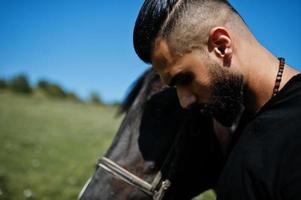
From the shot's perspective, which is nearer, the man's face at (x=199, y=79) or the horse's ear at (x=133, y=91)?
the man's face at (x=199, y=79)

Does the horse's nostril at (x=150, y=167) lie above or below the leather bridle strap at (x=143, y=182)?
above

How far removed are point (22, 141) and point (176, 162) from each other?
13696 millimetres

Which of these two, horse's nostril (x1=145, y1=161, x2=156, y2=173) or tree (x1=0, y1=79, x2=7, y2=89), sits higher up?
horse's nostril (x1=145, y1=161, x2=156, y2=173)

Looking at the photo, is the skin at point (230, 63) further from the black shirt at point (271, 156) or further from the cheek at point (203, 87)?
the black shirt at point (271, 156)

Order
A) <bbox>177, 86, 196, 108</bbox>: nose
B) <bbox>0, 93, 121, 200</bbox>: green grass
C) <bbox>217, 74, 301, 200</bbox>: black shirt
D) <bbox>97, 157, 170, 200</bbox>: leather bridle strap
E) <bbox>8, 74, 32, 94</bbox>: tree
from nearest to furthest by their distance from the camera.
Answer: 1. <bbox>217, 74, 301, 200</bbox>: black shirt
2. <bbox>177, 86, 196, 108</bbox>: nose
3. <bbox>97, 157, 170, 200</bbox>: leather bridle strap
4. <bbox>0, 93, 121, 200</bbox>: green grass
5. <bbox>8, 74, 32, 94</bbox>: tree

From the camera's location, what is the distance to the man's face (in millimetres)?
2432

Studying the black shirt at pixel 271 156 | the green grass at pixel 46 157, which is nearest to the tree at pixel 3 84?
the green grass at pixel 46 157

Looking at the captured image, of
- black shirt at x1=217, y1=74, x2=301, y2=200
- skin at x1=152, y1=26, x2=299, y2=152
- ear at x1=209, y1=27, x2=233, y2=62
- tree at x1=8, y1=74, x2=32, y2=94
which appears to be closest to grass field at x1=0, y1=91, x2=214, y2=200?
skin at x1=152, y1=26, x2=299, y2=152

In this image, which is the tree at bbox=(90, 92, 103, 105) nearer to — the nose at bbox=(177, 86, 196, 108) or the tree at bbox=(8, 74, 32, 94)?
the tree at bbox=(8, 74, 32, 94)

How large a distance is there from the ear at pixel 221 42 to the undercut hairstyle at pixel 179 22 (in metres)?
0.05

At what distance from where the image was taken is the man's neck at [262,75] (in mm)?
2316

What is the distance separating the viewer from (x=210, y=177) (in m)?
3.20

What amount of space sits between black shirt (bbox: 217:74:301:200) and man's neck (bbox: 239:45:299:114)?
180 mm

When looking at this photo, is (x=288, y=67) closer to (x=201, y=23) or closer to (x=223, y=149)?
(x=201, y=23)
